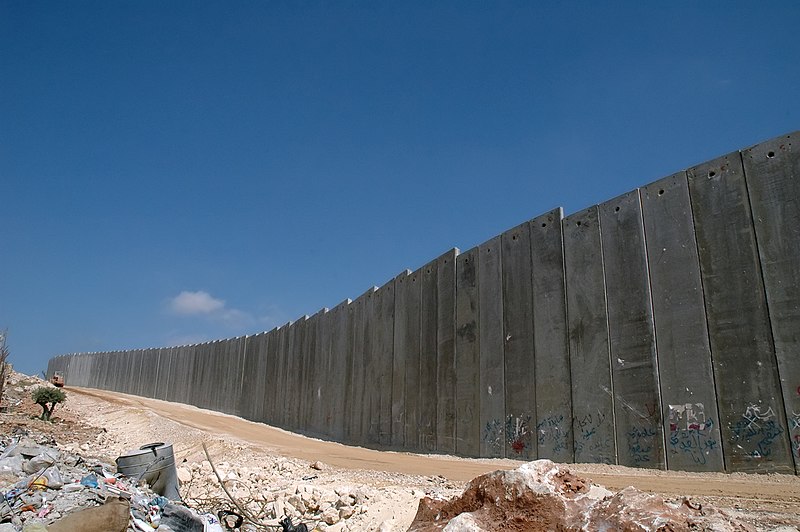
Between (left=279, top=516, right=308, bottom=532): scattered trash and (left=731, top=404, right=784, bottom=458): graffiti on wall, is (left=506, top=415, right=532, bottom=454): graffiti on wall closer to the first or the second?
(left=731, top=404, right=784, bottom=458): graffiti on wall

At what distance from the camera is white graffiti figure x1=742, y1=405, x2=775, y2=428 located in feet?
20.9

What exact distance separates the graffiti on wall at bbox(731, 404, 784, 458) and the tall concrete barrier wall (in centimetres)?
1

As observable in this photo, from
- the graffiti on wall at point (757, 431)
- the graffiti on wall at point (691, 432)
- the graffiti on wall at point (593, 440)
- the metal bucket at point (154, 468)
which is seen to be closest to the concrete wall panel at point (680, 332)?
the graffiti on wall at point (691, 432)

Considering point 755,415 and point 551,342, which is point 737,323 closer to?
point 755,415

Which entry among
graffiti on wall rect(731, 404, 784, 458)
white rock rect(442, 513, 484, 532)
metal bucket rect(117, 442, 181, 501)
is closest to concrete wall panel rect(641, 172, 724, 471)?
graffiti on wall rect(731, 404, 784, 458)

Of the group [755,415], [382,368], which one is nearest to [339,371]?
[382,368]

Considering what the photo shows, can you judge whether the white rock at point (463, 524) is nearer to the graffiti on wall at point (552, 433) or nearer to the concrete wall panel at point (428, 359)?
the graffiti on wall at point (552, 433)

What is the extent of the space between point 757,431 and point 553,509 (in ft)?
13.2

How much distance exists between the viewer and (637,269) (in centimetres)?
798

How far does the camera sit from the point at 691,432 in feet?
22.8

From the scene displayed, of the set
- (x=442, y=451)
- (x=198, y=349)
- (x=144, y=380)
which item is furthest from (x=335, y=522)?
(x=144, y=380)

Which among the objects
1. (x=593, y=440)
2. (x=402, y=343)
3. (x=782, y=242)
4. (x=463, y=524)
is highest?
(x=782, y=242)

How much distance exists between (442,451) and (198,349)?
73.7ft

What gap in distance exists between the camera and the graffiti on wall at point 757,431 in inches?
248
